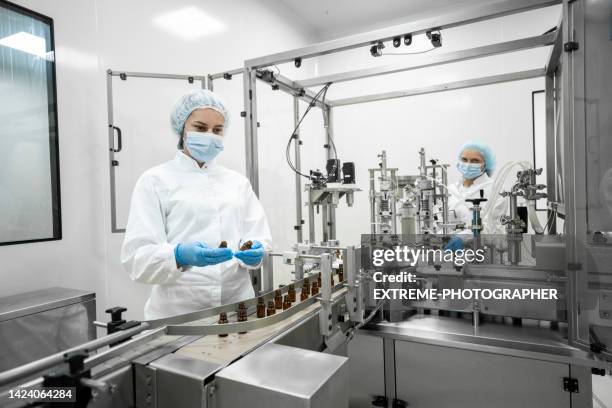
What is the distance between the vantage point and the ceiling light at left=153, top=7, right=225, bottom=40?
219 cm

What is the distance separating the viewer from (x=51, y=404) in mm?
545

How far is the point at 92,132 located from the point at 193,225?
103cm

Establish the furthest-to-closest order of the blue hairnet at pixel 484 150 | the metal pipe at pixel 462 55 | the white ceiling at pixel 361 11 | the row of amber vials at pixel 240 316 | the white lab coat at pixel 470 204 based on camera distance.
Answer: the white ceiling at pixel 361 11
the blue hairnet at pixel 484 150
the white lab coat at pixel 470 204
the metal pipe at pixel 462 55
the row of amber vials at pixel 240 316

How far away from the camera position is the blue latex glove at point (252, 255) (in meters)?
1.18

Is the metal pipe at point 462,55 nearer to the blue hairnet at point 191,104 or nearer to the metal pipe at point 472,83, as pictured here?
the metal pipe at point 472,83

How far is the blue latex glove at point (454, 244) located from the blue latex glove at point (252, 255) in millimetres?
791

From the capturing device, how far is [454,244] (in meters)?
1.52

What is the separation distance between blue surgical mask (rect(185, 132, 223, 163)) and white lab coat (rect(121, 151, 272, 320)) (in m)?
0.04

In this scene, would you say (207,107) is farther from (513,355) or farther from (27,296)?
(513,355)

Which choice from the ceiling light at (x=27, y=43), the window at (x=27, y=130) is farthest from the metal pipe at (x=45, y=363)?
the ceiling light at (x=27, y=43)

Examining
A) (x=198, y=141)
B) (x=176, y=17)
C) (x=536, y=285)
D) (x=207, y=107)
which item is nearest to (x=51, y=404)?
(x=198, y=141)

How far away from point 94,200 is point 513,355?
202cm

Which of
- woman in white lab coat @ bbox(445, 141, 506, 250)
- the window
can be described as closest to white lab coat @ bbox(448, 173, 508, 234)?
woman in white lab coat @ bbox(445, 141, 506, 250)

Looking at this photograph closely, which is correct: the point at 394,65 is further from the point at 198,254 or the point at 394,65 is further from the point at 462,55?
the point at 198,254
